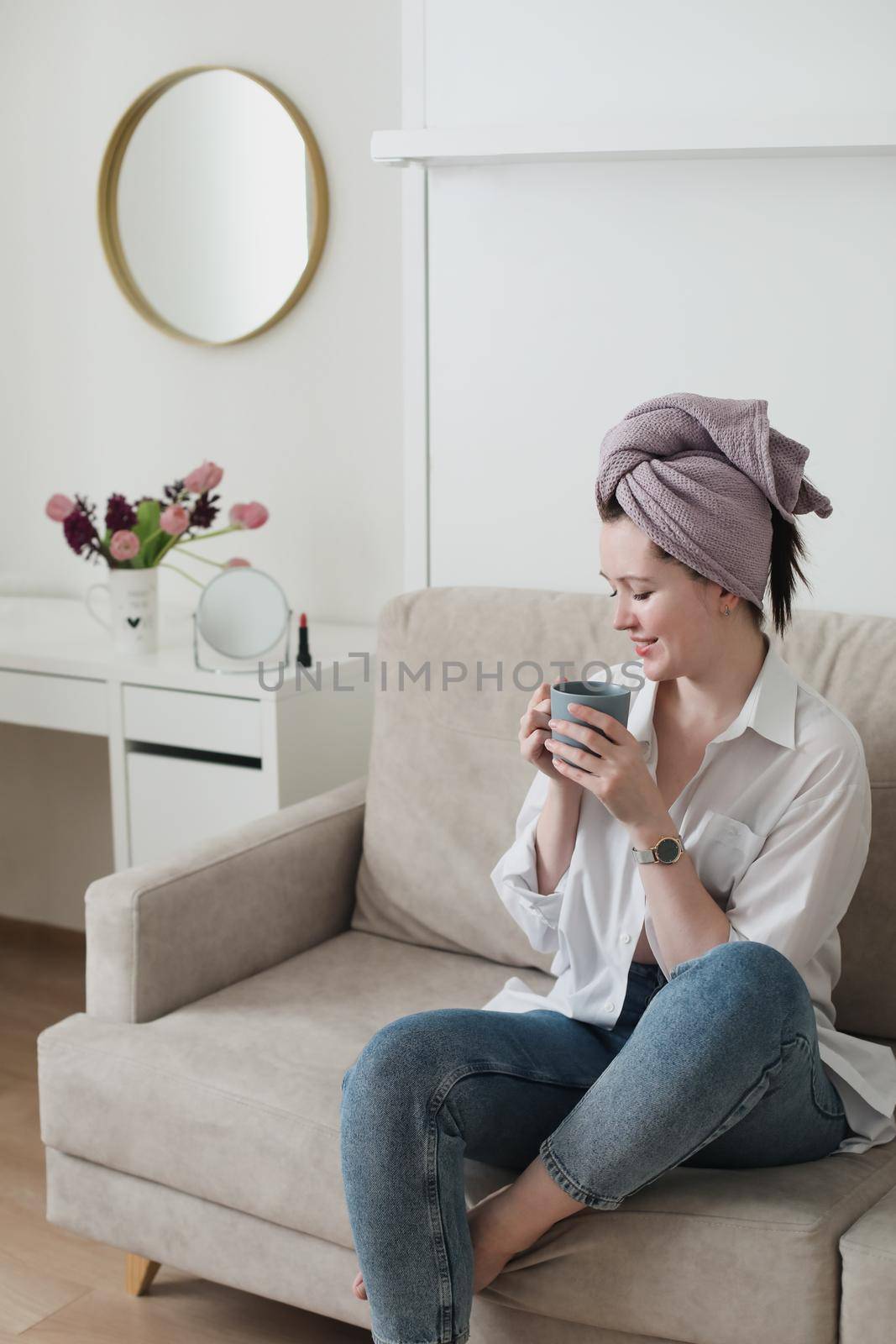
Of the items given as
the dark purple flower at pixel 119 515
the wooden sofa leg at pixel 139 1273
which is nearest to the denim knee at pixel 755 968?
the wooden sofa leg at pixel 139 1273

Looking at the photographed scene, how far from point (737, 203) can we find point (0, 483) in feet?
6.13

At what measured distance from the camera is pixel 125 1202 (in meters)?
1.70

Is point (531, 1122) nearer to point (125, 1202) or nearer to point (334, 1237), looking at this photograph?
point (334, 1237)

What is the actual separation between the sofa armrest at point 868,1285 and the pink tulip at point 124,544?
165 cm

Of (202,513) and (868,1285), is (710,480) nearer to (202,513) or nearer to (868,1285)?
(868,1285)

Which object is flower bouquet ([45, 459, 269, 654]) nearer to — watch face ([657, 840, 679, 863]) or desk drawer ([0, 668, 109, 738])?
desk drawer ([0, 668, 109, 738])

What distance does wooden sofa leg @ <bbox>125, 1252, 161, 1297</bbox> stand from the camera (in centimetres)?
184

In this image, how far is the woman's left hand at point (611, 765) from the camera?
138 centimetres

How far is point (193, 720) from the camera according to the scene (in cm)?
234

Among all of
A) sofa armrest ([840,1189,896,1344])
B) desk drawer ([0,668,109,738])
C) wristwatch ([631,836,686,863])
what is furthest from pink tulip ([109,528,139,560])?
sofa armrest ([840,1189,896,1344])

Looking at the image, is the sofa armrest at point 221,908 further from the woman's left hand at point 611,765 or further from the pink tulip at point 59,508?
the pink tulip at point 59,508

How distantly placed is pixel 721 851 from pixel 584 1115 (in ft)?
1.06

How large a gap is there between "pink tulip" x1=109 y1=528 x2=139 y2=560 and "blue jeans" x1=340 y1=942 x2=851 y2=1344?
129 cm

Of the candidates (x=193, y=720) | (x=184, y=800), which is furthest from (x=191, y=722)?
(x=184, y=800)
